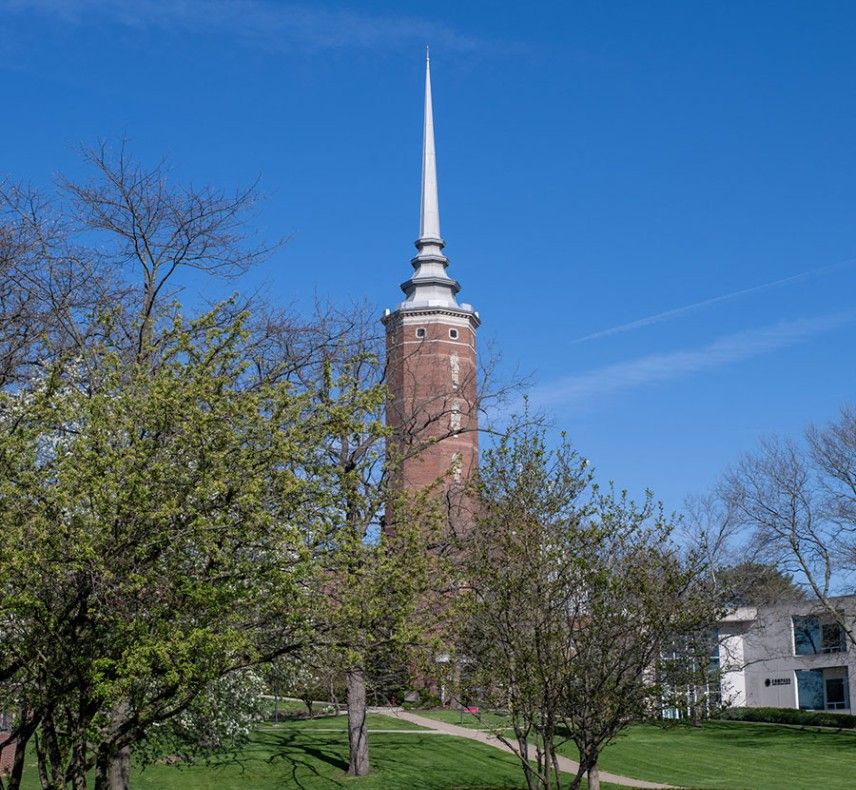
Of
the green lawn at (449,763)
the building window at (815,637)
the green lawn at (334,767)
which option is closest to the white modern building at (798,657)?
the building window at (815,637)

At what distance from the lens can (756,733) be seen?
49.5 m

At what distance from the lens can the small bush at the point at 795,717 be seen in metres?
52.7

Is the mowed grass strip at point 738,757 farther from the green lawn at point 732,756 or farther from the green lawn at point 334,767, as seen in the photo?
the green lawn at point 334,767

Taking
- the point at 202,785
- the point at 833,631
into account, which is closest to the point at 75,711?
the point at 202,785

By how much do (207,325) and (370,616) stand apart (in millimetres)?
4086

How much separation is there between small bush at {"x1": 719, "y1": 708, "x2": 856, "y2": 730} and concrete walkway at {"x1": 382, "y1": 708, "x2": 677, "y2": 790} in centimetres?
1526

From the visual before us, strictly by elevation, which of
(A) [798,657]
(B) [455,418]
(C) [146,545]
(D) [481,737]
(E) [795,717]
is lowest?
(E) [795,717]

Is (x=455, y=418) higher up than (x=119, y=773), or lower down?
higher up

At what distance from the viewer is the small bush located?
52656 millimetres

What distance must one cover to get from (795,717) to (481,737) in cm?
2305

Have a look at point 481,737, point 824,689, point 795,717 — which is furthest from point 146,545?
point 824,689

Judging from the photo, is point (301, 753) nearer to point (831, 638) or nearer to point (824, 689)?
point (831, 638)

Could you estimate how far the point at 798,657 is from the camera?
6781cm

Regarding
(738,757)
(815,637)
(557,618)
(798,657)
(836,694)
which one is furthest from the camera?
(798,657)
